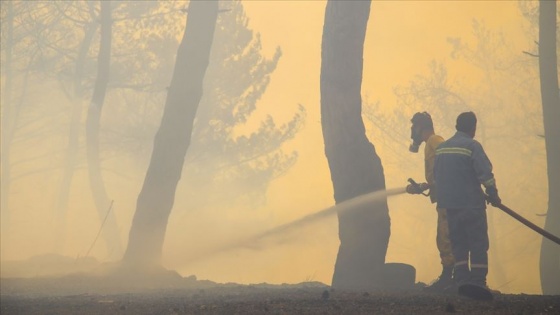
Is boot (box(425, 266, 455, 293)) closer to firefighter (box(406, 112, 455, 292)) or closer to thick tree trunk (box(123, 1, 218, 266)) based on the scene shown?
firefighter (box(406, 112, 455, 292))

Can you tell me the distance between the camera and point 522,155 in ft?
108

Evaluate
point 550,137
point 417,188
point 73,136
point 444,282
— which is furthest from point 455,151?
point 73,136

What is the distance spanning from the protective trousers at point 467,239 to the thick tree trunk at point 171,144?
777 cm

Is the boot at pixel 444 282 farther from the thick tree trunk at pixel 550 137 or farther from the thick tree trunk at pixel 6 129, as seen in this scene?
Result: the thick tree trunk at pixel 6 129

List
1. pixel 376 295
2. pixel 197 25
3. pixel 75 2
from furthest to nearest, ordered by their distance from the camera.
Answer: pixel 75 2 < pixel 197 25 < pixel 376 295

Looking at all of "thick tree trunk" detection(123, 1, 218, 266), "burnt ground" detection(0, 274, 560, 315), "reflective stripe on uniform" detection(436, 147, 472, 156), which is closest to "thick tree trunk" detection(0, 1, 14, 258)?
"thick tree trunk" detection(123, 1, 218, 266)

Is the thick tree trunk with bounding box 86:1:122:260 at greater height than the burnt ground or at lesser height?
greater

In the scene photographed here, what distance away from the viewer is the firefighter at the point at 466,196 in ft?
31.3

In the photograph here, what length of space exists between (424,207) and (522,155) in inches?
221

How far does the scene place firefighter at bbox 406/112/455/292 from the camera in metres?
10.8

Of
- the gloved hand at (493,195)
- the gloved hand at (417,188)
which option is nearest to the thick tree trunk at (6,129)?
the gloved hand at (417,188)

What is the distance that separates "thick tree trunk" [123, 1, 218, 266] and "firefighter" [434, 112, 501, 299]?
24.7 feet

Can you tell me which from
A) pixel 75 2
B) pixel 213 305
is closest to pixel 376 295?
pixel 213 305

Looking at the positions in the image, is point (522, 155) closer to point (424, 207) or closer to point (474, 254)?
point (424, 207)
